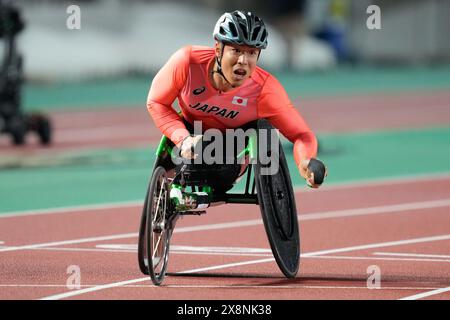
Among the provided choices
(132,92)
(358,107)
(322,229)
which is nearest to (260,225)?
(322,229)

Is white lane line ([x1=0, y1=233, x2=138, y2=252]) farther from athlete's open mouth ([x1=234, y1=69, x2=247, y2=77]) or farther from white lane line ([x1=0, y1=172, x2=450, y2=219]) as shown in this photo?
athlete's open mouth ([x1=234, y1=69, x2=247, y2=77])

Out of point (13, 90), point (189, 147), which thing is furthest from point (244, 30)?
point (13, 90)

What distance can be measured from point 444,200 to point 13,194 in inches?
188

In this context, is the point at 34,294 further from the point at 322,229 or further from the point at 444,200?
the point at 444,200

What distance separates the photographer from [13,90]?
1816 centimetres

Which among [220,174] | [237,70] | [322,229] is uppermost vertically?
[237,70]

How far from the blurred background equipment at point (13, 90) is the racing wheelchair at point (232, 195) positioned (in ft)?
29.7

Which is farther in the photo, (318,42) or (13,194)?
(318,42)

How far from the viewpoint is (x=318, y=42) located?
35.8 m

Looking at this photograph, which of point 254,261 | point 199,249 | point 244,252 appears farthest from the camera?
point 199,249

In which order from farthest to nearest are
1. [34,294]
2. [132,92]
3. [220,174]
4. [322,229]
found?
[132,92], [322,229], [220,174], [34,294]

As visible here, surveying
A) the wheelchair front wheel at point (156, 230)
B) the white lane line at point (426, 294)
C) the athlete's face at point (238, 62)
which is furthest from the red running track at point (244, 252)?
the athlete's face at point (238, 62)

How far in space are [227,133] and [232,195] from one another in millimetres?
435

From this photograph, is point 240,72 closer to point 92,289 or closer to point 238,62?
point 238,62
